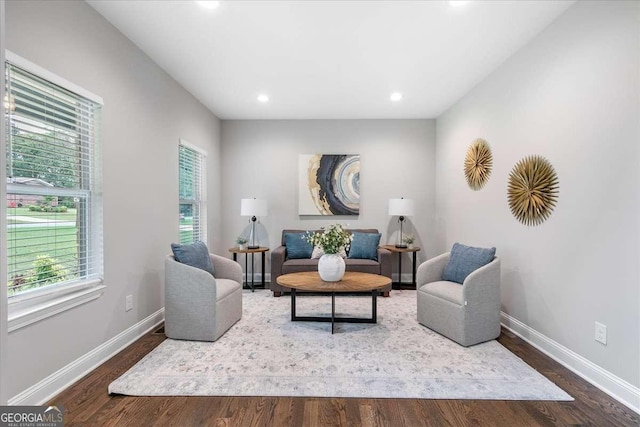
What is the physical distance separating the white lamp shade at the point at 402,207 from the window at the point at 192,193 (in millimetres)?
2897

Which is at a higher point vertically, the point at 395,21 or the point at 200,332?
the point at 395,21

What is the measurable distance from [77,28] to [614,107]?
3.75m

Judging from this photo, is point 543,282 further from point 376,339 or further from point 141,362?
point 141,362

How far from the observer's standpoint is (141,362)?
7.99ft

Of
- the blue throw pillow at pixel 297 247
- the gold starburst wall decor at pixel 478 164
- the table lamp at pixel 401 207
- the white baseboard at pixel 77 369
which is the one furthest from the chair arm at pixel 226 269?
the gold starburst wall decor at pixel 478 164

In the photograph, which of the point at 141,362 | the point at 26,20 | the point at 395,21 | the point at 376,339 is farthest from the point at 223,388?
the point at 395,21

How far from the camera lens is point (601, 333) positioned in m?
2.14

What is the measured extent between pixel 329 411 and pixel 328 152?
161 inches

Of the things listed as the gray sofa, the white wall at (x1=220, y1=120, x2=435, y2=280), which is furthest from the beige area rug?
the white wall at (x1=220, y1=120, x2=435, y2=280)

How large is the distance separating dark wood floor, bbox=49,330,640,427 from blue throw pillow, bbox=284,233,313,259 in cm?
281

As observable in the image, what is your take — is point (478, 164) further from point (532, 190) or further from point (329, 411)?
point (329, 411)

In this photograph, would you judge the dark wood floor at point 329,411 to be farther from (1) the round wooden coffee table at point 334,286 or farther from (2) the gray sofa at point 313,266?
(2) the gray sofa at point 313,266

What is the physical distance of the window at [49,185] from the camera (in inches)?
72.8

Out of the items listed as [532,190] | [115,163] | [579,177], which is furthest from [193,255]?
[579,177]
